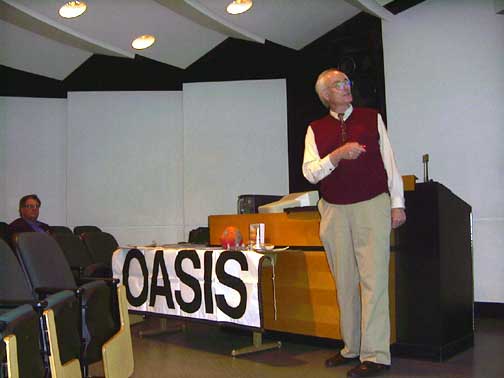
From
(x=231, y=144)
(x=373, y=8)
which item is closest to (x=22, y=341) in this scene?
(x=373, y=8)

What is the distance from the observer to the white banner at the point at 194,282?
10.7 ft

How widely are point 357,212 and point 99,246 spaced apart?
287 centimetres

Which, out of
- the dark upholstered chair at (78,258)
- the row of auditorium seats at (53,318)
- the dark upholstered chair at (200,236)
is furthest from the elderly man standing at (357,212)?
the dark upholstered chair at (200,236)

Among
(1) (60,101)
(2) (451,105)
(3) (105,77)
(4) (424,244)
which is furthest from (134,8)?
(4) (424,244)

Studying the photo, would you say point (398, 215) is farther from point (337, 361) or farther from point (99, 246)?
point (99, 246)

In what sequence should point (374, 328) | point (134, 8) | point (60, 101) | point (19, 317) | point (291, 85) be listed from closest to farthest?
point (19, 317) < point (374, 328) < point (134, 8) < point (291, 85) < point (60, 101)

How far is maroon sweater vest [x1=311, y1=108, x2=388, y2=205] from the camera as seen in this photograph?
9.34ft

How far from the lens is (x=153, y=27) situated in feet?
19.3

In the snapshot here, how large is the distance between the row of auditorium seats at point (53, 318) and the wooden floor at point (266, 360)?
556mm

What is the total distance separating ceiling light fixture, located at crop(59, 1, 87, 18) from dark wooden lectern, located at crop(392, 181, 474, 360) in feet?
11.7

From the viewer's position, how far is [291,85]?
21.4 feet

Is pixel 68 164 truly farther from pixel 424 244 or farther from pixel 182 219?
pixel 424 244

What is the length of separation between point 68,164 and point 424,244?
5009mm

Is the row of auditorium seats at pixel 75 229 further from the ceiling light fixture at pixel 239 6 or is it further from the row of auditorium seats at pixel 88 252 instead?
the ceiling light fixture at pixel 239 6
